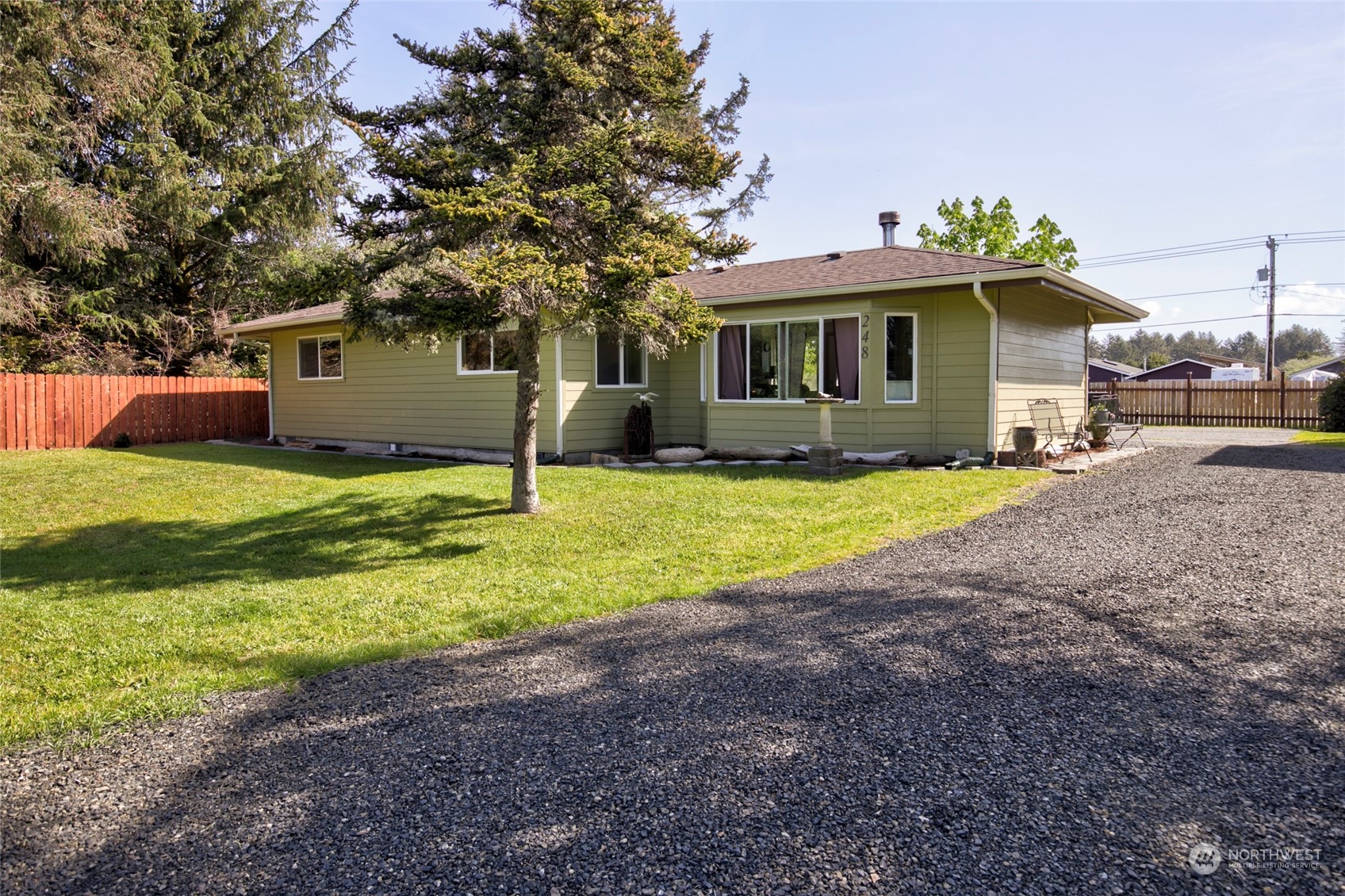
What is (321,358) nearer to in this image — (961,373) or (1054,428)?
(961,373)

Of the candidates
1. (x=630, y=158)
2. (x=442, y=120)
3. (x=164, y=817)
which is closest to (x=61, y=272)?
(x=442, y=120)

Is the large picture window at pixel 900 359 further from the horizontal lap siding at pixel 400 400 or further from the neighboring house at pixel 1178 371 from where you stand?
the neighboring house at pixel 1178 371

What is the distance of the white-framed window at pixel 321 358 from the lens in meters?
16.1

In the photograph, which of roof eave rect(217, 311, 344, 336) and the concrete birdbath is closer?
the concrete birdbath

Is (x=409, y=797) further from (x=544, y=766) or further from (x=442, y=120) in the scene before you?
(x=442, y=120)

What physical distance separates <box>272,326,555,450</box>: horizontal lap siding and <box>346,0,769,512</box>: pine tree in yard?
5.05 metres

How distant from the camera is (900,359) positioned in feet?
37.6

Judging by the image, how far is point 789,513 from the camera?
304 inches

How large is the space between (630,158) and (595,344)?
19.3 feet

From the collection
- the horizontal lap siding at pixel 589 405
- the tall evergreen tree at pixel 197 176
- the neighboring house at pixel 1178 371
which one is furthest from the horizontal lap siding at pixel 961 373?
the neighboring house at pixel 1178 371

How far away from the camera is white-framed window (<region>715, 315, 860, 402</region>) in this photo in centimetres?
1170


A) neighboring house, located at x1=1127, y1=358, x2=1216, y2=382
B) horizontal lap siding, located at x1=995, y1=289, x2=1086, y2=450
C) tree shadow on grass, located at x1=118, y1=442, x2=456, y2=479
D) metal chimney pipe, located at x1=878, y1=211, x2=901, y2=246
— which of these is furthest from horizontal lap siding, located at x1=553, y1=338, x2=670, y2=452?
neighboring house, located at x1=1127, y1=358, x2=1216, y2=382

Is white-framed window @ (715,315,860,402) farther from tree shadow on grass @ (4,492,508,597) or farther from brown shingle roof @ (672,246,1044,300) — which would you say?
tree shadow on grass @ (4,492,508,597)

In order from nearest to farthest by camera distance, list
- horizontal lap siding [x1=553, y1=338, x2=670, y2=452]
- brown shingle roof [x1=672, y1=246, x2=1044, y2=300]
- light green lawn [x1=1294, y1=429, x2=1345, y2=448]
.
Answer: brown shingle roof [x1=672, y1=246, x2=1044, y2=300], horizontal lap siding [x1=553, y1=338, x2=670, y2=452], light green lawn [x1=1294, y1=429, x2=1345, y2=448]
